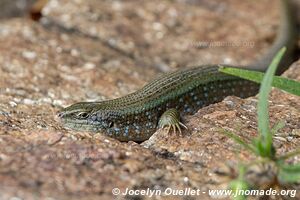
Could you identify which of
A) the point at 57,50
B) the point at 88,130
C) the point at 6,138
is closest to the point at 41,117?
the point at 88,130

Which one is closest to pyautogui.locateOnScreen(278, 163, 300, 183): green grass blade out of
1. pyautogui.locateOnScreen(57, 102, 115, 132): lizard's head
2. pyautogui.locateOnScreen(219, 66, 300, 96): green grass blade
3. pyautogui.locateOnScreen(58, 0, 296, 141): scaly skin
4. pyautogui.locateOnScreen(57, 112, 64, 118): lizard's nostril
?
pyautogui.locateOnScreen(219, 66, 300, 96): green grass blade

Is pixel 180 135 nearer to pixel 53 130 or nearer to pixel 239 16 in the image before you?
pixel 53 130

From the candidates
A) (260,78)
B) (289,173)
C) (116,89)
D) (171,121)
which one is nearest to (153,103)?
(171,121)

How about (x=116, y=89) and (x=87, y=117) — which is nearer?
(x=87, y=117)

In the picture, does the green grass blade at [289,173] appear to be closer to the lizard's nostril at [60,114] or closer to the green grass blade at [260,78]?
the green grass blade at [260,78]

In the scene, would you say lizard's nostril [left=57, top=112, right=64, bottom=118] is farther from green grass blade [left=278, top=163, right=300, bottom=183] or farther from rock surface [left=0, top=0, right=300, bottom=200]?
green grass blade [left=278, top=163, right=300, bottom=183]

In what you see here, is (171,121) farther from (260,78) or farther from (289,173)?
(289,173)
